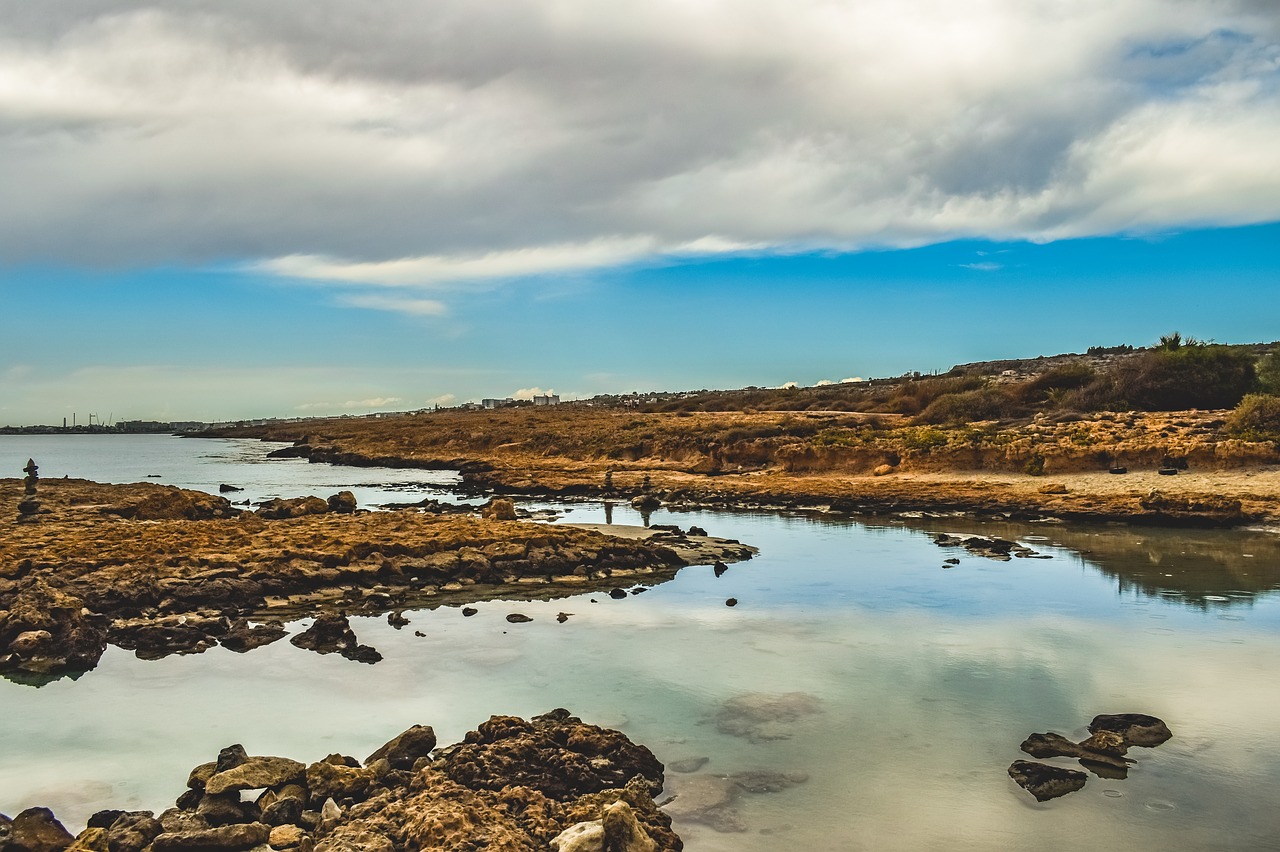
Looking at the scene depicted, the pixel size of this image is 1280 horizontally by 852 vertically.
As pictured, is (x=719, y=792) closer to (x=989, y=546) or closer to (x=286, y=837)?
(x=286, y=837)

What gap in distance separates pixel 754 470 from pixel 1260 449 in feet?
60.1

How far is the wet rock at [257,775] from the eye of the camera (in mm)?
7180

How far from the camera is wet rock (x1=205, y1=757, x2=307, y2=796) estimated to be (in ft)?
23.6

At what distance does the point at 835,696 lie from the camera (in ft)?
35.3

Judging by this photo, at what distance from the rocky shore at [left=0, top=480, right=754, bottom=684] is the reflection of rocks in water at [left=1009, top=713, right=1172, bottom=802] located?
8322 millimetres

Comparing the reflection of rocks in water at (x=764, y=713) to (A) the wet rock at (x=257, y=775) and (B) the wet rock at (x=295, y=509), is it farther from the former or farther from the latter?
(B) the wet rock at (x=295, y=509)

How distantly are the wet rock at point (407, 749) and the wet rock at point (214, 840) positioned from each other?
1.66 meters

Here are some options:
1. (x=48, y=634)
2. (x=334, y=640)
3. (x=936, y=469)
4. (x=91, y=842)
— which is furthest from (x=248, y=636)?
(x=936, y=469)

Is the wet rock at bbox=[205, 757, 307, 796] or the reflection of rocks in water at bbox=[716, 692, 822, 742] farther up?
the wet rock at bbox=[205, 757, 307, 796]

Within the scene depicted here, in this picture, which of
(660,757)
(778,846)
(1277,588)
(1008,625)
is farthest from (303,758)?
(1277,588)

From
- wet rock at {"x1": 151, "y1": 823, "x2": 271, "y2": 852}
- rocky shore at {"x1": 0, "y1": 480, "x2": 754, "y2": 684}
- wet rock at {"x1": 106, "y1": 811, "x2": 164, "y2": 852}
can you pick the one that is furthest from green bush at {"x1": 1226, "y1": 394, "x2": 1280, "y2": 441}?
wet rock at {"x1": 106, "y1": 811, "x2": 164, "y2": 852}

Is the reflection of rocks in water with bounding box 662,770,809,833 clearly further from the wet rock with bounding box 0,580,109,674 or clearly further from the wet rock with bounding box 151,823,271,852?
the wet rock with bounding box 0,580,109,674

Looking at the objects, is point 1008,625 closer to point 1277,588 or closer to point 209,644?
point 1277,588

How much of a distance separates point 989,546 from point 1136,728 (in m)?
12.9
